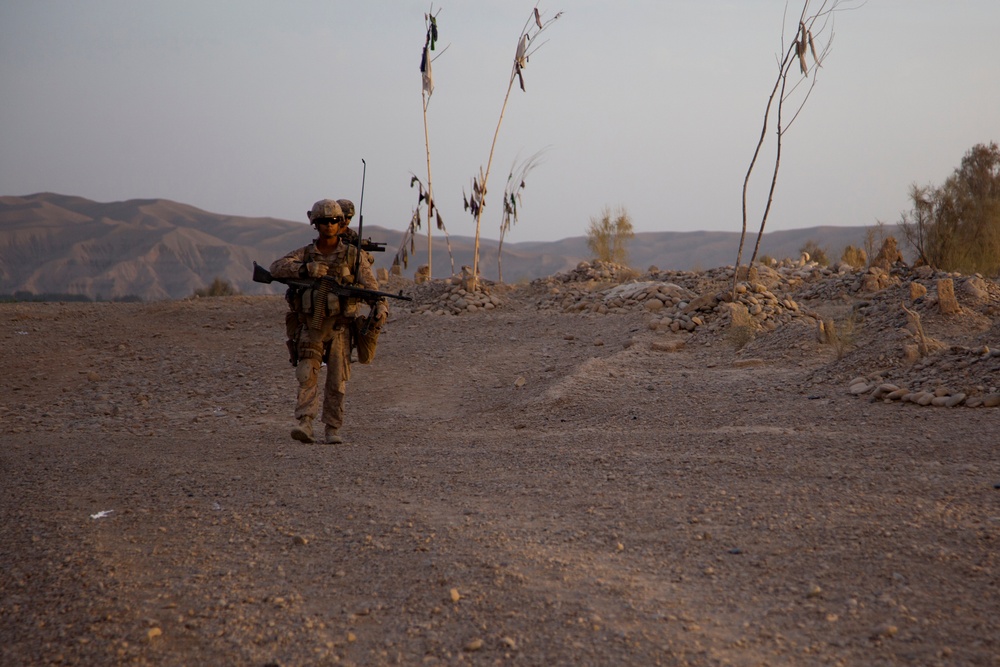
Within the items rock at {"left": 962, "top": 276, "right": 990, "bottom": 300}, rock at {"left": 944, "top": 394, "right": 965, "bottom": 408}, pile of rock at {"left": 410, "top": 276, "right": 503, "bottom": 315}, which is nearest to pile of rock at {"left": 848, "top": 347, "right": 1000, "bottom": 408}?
rock at {"left": 944, "top": 394, "right": 965, "bottom": 408}

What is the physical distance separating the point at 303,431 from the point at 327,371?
50cm

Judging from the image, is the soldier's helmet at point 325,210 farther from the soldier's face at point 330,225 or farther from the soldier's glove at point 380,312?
the soldier's glove at point 380,312

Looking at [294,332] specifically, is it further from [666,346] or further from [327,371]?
[666,346]

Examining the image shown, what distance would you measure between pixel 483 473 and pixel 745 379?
391 centimetres

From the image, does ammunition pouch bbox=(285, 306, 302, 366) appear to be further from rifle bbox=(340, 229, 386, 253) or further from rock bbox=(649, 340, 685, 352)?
rock bbox=(649, 340, 685, 352)

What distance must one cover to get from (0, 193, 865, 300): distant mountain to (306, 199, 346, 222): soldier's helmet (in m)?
23.0

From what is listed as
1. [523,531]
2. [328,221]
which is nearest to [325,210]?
[328,221]

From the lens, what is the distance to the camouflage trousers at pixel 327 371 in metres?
6.44

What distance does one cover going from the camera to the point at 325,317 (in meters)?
6.49

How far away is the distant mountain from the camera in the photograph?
4353 cm

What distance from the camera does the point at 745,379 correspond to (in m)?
Result: 8.22

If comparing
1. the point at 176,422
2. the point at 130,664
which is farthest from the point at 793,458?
the point at 176,422

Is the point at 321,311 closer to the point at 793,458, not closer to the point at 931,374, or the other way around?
the point at 793,458

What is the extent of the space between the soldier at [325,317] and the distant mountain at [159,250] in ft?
75.2
